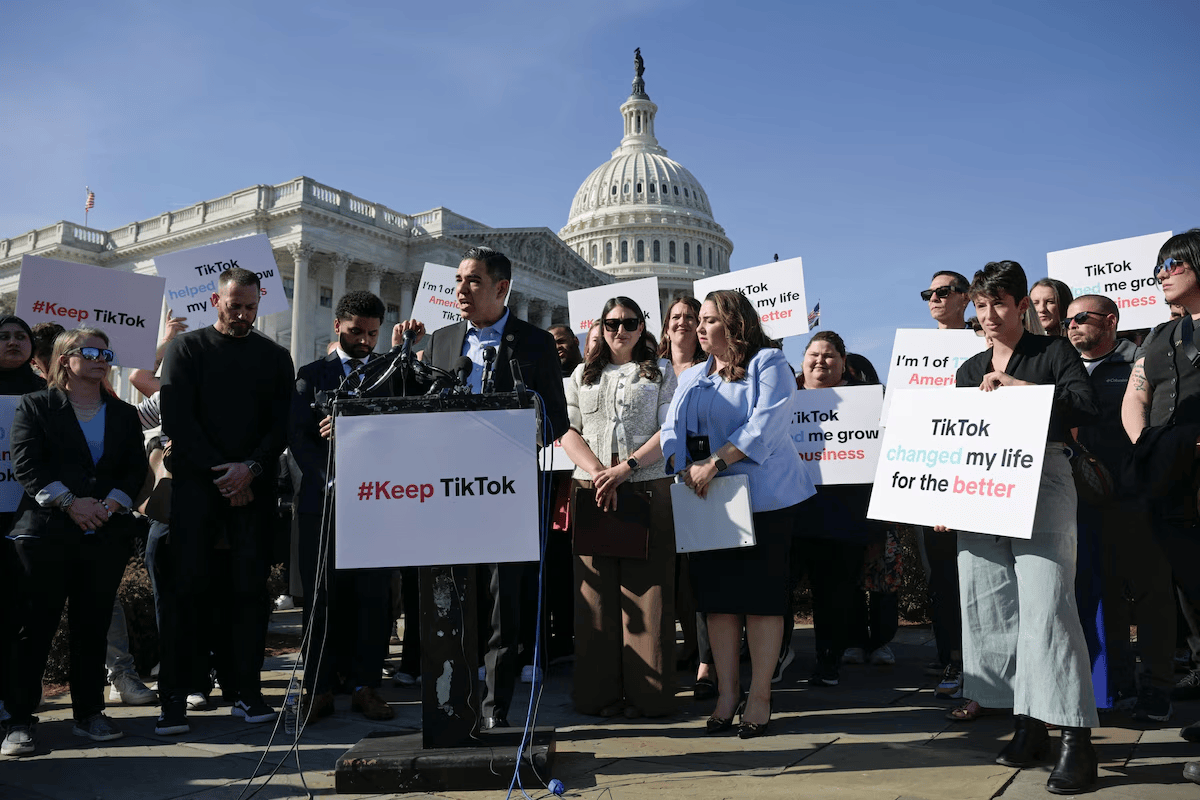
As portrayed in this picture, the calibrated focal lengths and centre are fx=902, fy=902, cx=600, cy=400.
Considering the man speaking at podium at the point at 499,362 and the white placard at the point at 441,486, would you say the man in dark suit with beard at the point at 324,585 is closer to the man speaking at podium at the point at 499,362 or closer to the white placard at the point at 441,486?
the man speaking at podium at the point at 499,362

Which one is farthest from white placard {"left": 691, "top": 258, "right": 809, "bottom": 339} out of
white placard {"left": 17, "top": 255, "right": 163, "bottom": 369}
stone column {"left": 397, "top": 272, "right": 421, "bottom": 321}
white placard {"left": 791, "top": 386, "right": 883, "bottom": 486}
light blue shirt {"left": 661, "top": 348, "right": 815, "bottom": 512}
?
stone column {"left": 397, "top": 272, "right": 421, "bottom": 321}

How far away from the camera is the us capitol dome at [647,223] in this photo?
314ft

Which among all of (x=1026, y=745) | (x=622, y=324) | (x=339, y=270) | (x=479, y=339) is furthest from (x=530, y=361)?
(x=339, y=270)

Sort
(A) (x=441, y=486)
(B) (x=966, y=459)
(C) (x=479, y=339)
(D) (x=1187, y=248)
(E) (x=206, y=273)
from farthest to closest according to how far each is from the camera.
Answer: (E) (x=206, y=273) < (C) (x=479, y=339) < (D) (x=1187, y=248) < (B) (x=966, y=459) < (A) (x=441, y=486)

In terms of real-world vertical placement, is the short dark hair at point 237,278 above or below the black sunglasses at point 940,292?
below

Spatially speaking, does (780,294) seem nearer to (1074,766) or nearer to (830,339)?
(830,339)

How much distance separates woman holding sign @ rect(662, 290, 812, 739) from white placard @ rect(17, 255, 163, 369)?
392cm

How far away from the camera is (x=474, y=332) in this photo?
4.03 m

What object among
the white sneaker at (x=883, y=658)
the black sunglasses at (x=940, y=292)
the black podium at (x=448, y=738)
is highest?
the black sunglasses at (x=940, y=292)

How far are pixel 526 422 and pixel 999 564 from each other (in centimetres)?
206

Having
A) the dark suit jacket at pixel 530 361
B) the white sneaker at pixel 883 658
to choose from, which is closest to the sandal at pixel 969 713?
the white sneaker at pixel 883 658

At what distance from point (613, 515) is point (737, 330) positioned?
1.09 metres

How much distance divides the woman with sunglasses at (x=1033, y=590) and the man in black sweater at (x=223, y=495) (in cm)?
329

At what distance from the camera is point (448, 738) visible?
3.28 metres
